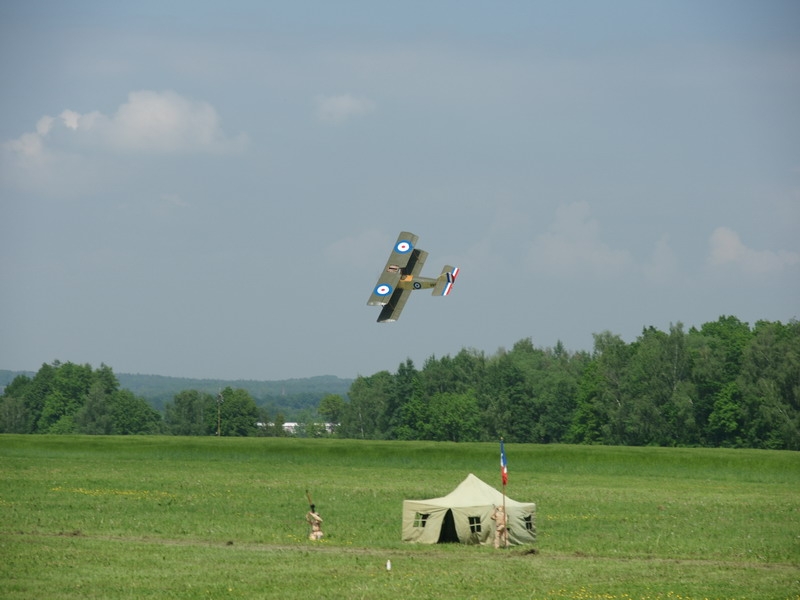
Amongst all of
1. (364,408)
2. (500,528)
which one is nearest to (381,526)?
(500,528)

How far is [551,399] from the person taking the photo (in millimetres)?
133500

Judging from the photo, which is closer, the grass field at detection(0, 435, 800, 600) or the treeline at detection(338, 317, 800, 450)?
the grass field at detection(0, 435, 800, 600)

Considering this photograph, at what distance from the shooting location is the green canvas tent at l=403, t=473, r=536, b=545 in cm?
3691

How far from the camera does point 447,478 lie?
6212 cm

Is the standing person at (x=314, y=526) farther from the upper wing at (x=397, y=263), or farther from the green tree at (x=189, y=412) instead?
the green tree at (x=189, y=412)

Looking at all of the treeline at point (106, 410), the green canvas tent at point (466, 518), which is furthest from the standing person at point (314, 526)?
the treeline at point (106, 410)

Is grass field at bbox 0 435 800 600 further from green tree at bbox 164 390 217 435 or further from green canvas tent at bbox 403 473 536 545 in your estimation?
green tree at bbox 164 390 217 435

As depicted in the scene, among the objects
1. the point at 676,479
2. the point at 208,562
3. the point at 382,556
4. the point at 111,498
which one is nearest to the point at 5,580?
the point at 208,562

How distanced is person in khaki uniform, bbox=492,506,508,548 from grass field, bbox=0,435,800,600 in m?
0.81

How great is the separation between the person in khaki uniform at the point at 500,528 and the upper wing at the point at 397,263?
833 centimetres

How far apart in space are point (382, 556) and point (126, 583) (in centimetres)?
866

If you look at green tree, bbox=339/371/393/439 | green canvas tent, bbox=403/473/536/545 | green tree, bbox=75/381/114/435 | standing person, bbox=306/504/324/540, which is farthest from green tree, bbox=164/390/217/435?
green canvas tent, bbox=403/473/536/545

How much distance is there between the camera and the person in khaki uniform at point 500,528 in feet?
119

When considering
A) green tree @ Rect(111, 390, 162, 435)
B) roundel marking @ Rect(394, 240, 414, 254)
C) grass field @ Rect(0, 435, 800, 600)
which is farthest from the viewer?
green tree @ Rect(111, 390, 162, 435)
